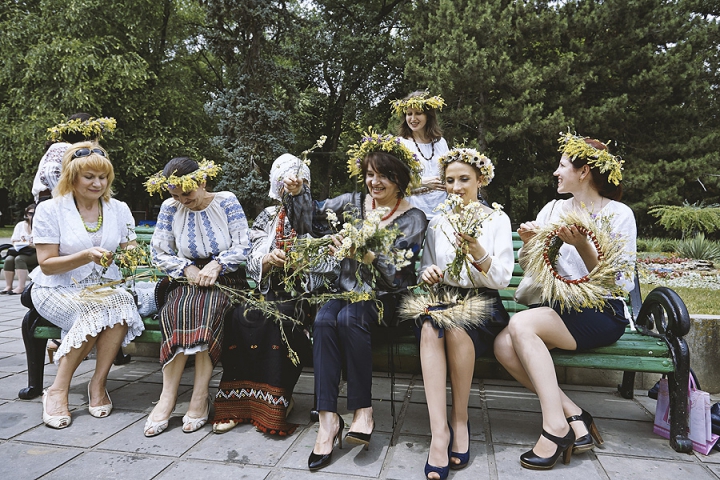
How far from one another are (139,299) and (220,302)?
0.83 metres

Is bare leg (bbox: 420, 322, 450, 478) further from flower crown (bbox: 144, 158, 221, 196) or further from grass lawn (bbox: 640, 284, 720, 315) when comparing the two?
grass lawn (bbox: 640, 284, 720, 315)

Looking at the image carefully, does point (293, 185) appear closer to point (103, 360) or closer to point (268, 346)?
point (268, 346)

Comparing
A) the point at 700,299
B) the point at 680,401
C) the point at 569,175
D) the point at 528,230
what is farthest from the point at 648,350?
the point at 700,299

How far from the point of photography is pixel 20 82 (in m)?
16.8

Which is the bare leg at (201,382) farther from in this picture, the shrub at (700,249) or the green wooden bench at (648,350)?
the shrub at (700,249)

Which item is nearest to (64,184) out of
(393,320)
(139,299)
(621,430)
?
(139,299)

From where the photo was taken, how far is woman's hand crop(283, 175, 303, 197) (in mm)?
3158

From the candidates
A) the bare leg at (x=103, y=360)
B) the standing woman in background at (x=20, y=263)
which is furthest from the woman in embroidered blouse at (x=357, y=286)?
the standing woman in background at (x=20, y=263)

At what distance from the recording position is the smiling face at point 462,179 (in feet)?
10.1

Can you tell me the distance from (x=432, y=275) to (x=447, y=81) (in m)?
12.9

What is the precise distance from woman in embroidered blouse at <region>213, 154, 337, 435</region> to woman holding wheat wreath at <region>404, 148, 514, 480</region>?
2.50 feet

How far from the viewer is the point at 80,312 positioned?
327cm

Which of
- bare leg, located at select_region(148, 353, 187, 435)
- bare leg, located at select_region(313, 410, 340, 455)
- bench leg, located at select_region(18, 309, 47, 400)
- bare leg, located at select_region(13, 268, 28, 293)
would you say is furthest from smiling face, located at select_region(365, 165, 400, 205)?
bare leg, located at select_region(13, 268, 28, 293)

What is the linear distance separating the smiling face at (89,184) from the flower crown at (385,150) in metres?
1.69
